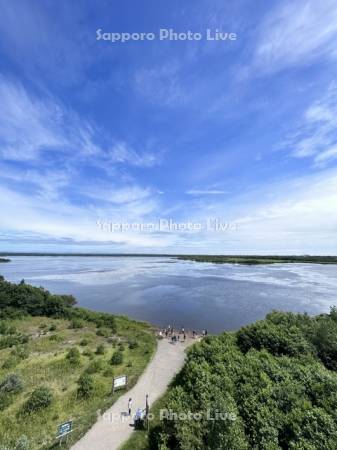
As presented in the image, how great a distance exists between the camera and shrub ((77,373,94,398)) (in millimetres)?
19391

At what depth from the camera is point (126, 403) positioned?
18.0m

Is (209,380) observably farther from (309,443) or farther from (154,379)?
(154,379)

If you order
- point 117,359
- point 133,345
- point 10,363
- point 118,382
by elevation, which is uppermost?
point 118,382

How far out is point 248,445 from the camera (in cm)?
945

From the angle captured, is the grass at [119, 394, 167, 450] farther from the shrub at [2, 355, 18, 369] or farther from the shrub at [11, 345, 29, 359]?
the shrub at [11, 345, 29, 359]

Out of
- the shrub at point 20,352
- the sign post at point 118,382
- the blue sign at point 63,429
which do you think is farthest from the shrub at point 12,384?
the blue sign at point 63,429

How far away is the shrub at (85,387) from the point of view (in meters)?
19.4

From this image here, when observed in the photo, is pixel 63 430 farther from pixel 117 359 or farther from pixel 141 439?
pixel 117 359

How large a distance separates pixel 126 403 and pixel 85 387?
4.01 metres

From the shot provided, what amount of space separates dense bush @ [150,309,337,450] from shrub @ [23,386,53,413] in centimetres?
891

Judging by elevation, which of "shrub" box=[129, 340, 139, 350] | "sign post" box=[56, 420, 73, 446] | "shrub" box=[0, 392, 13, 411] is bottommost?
"shrub" box=[129, 340, 139, 350]

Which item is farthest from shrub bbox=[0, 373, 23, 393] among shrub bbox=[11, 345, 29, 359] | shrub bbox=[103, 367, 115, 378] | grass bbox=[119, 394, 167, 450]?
grass bbox=[119, 394, 167, 450]

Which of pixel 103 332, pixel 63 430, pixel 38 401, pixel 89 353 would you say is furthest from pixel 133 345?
pixel 63 430

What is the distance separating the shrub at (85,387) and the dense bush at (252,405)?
7751mm
